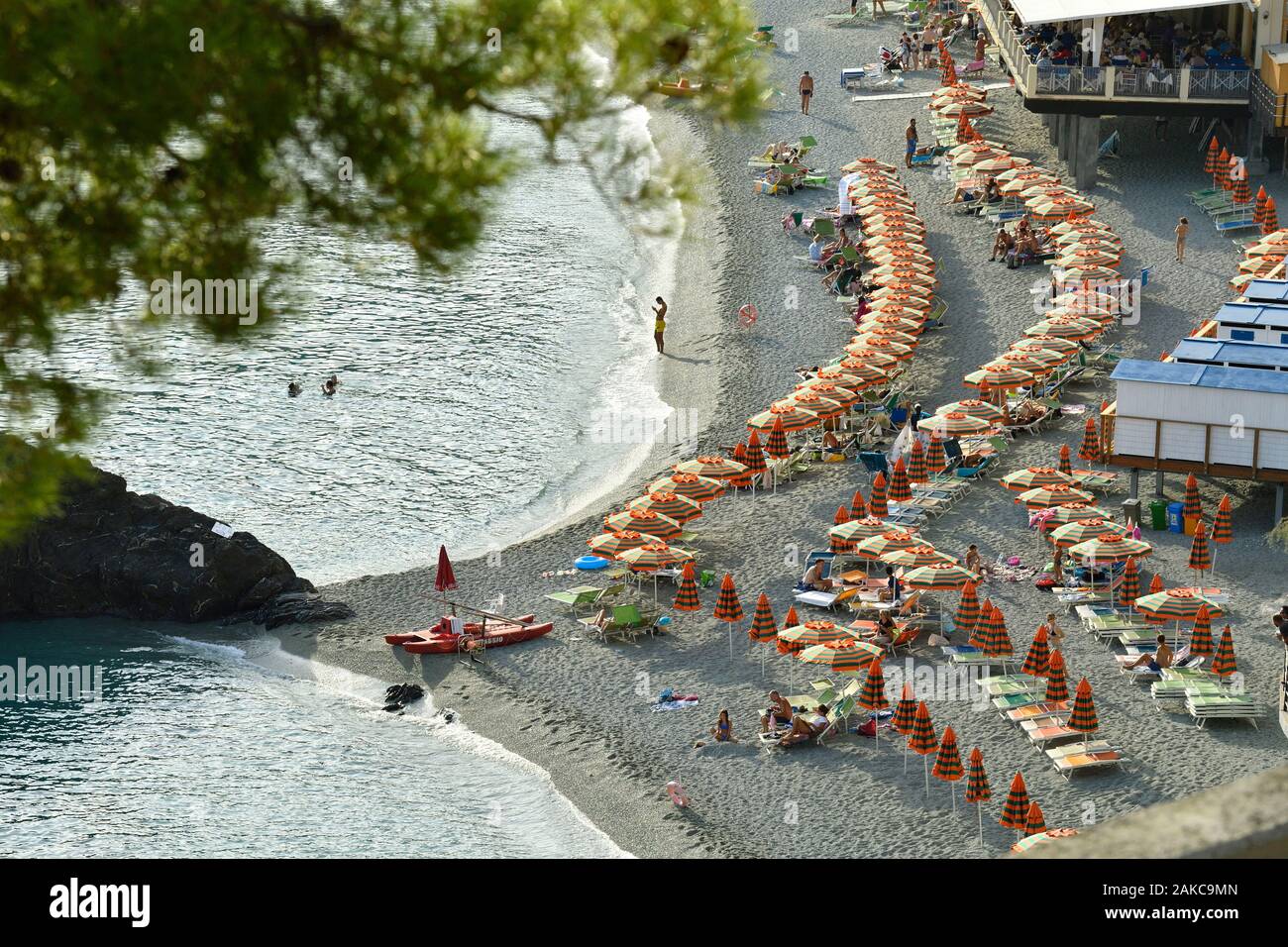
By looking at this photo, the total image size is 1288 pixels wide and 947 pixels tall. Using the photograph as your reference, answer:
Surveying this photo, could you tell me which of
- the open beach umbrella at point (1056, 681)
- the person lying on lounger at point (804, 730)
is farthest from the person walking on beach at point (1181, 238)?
the person lying on lounger at point (804, 730)

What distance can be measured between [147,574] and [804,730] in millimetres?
14121

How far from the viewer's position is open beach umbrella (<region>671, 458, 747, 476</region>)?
3728 cm

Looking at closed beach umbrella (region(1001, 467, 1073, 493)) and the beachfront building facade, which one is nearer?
closed beach umbrella (region(1001, 467, 1073, 493))

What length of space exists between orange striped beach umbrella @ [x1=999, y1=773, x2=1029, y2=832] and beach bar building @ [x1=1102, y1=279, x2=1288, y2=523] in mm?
10856

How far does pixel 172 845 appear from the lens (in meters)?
29.2

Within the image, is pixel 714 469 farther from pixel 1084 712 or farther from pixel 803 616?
pixel 1084 712

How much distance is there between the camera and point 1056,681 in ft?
90.7

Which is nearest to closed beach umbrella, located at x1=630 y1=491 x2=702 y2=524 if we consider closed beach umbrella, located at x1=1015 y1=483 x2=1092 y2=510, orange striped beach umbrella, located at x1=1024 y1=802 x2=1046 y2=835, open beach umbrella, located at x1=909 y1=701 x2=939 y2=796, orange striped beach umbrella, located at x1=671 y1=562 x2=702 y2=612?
orange striped beach umbrella, located at x1=671 y1=562 x2=702 y2=612

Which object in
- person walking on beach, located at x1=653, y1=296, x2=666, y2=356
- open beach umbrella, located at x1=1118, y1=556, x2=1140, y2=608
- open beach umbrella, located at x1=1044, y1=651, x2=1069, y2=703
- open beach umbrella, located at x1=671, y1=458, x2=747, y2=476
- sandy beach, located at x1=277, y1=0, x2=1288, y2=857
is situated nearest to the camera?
sandy beach, located at x1=277, y1=0, x2=1288, y2=857

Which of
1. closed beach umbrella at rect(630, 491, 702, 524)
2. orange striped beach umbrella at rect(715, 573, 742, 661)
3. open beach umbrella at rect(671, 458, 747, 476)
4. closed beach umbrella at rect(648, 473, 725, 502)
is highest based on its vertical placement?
open beach umbrella at rect(671, 458, 747, 476)

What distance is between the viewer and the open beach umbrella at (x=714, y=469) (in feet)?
122

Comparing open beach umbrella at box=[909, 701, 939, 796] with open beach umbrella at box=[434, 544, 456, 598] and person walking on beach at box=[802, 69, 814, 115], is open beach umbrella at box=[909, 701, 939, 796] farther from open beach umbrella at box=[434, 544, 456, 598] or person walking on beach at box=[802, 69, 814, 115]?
person walking on beach at box=[802, 69, 814, 115]
